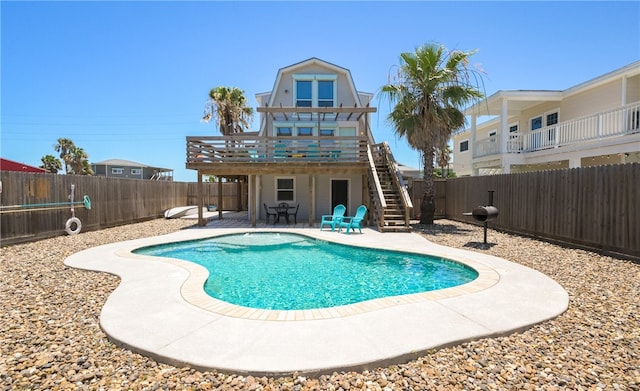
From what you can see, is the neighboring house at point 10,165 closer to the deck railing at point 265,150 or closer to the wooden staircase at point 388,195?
the deck railing at point 265,150

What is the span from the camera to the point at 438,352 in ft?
9.91

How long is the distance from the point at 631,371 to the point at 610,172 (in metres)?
6.99

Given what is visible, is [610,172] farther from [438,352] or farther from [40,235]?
[40,235]

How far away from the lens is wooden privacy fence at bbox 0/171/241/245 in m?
9.11

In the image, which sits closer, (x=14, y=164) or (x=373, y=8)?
(x=373, y=8)

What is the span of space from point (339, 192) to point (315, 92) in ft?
19.8

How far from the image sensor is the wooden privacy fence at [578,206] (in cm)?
697

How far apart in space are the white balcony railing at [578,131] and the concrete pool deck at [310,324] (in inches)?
416

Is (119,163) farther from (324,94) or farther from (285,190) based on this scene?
(324,94)

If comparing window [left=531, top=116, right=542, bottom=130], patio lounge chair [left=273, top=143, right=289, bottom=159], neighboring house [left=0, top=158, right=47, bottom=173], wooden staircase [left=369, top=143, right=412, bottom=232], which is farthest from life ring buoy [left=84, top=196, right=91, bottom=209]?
window [left=531, top=116, right=542, bottom=130]

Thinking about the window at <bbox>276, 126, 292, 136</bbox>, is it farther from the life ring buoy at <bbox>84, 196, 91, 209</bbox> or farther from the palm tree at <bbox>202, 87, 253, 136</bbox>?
the life ring buoy at <bbox>84, 196, 91, 209</bbox>

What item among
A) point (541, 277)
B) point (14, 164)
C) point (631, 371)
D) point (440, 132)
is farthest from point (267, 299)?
point (14, 164)

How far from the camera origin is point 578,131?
13305 mm

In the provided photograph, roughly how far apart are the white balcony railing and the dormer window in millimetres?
9929
